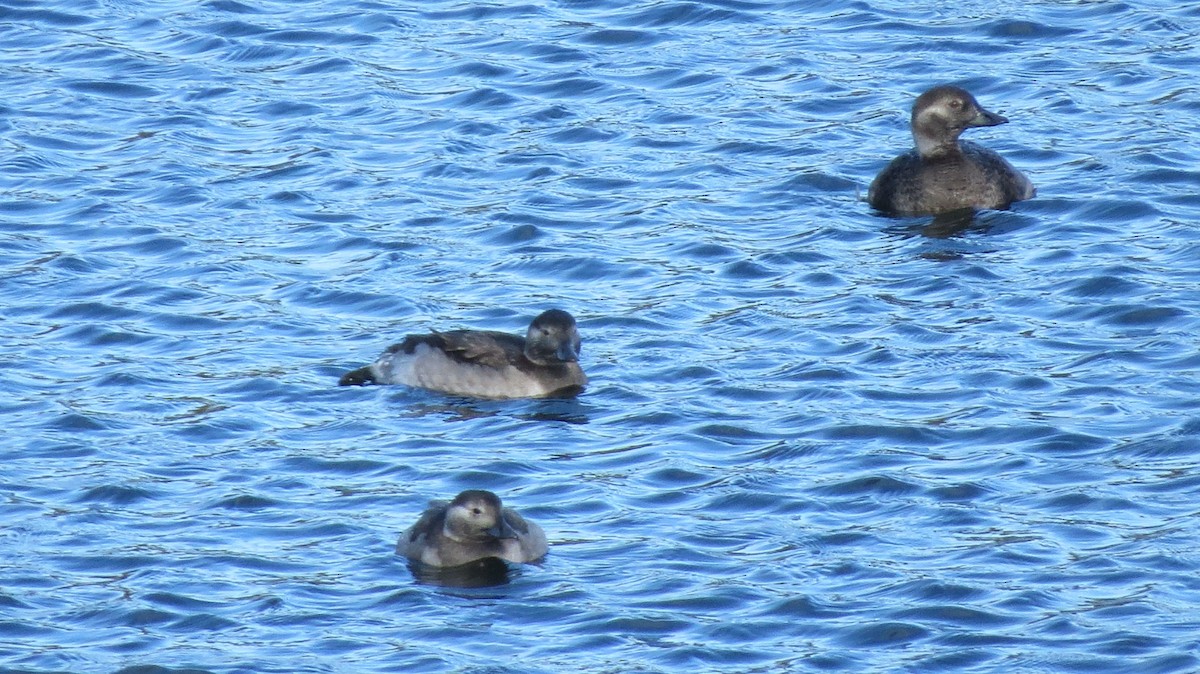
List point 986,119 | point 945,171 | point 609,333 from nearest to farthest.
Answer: point 609,333 → point 945,171 → point 986,119

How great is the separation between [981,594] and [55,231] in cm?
833

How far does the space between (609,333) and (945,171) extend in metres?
3.23

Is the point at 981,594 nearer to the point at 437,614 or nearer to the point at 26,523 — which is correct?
the point at 437,614

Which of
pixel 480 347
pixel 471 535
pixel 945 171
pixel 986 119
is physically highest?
pixel 986 119

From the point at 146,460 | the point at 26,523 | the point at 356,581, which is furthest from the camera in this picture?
the point at 146,460

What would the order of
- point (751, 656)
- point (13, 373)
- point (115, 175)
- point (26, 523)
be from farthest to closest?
point (115, 175), point (13, 373), point (26, 523), point (751, 656)

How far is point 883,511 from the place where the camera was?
1204 cm

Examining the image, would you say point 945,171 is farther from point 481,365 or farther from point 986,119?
point 481,365

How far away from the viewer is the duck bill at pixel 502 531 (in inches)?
453

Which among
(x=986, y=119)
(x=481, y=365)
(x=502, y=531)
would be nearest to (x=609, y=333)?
(x=481, y=365)

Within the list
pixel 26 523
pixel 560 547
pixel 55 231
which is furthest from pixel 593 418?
pixel 55 231

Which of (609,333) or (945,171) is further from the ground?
(945,171)

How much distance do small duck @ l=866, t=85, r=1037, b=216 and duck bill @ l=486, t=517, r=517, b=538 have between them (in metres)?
6.11

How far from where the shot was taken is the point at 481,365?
46.8ft
